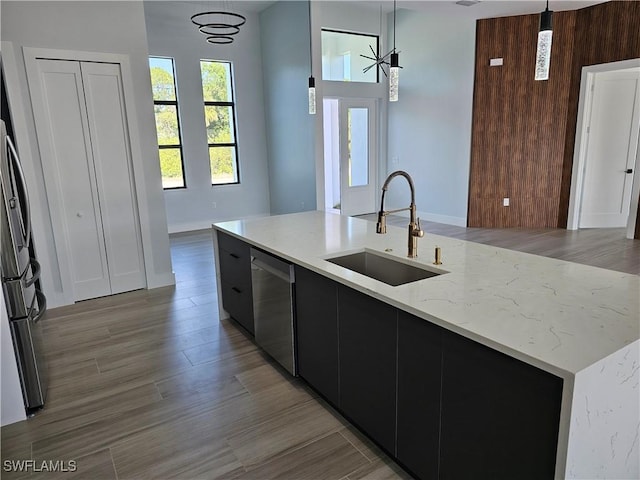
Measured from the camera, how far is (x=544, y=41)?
2.17 metres

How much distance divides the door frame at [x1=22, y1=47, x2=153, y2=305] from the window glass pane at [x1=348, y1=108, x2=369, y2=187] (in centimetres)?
452

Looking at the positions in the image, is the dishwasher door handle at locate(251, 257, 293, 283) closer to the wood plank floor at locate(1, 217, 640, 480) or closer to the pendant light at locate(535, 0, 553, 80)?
the wood plank floor at locate(1, 217, 640, 480)

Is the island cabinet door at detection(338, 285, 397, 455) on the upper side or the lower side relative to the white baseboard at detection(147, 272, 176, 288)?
upper

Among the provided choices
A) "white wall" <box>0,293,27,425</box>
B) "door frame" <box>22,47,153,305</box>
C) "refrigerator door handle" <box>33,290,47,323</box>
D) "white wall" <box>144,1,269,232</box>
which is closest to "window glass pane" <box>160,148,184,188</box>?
"white wall" <box>144,1,269,232</box>

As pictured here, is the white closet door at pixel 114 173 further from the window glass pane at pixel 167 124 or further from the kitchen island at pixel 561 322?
the window glass pane at pixel 167 124

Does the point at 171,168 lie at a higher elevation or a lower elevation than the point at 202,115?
lower

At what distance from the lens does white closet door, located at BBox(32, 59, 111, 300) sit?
12.4 feet

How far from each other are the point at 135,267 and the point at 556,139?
6.16m

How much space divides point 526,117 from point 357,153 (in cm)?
296

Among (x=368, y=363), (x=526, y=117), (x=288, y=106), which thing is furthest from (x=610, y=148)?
(x=368, y=363)

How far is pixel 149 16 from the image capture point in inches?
261

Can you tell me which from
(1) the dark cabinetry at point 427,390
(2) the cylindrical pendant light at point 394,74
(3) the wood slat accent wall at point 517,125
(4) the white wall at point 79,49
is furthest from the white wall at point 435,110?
(1) the dark cabinetry at point 427,390

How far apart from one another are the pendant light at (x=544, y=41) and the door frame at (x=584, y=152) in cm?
456

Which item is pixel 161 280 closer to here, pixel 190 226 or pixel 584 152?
pixel 190 226
